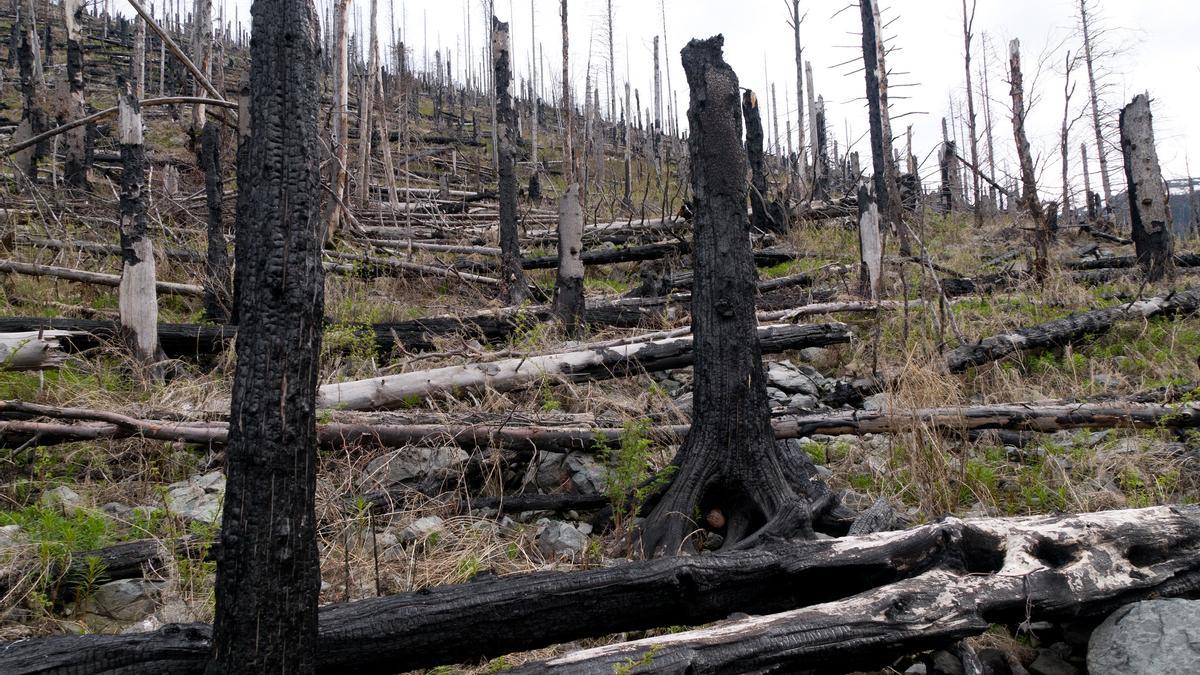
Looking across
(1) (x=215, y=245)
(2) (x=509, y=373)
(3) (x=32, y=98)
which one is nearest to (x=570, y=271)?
(2) (x=509, y=373)

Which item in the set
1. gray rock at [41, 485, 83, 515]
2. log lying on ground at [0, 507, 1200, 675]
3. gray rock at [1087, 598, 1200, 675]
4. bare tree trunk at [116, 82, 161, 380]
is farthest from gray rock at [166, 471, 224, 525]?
gray rock at [1087, 598, 1200, 675]

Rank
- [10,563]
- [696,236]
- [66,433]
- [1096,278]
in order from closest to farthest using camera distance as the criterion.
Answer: [10,563] < [696,236] < [66,433] < [1096,278]

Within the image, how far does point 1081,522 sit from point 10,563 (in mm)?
4714

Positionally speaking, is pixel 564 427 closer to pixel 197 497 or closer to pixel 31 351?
pixel 197 497

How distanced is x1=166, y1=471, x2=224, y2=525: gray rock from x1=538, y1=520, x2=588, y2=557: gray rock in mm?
1732

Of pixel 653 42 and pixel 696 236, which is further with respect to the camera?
pixel 653 42

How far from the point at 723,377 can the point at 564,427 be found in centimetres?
141

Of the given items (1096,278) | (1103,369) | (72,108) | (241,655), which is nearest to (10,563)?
(241,655)

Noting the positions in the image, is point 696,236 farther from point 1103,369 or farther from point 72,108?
point 72,108

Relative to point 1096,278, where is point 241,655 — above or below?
below

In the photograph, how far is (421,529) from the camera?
3.99m

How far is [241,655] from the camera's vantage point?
74.5 inches

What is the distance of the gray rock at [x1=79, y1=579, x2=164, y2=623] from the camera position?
3.28m

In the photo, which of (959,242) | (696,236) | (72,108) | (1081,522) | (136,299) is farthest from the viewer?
(959,242)
